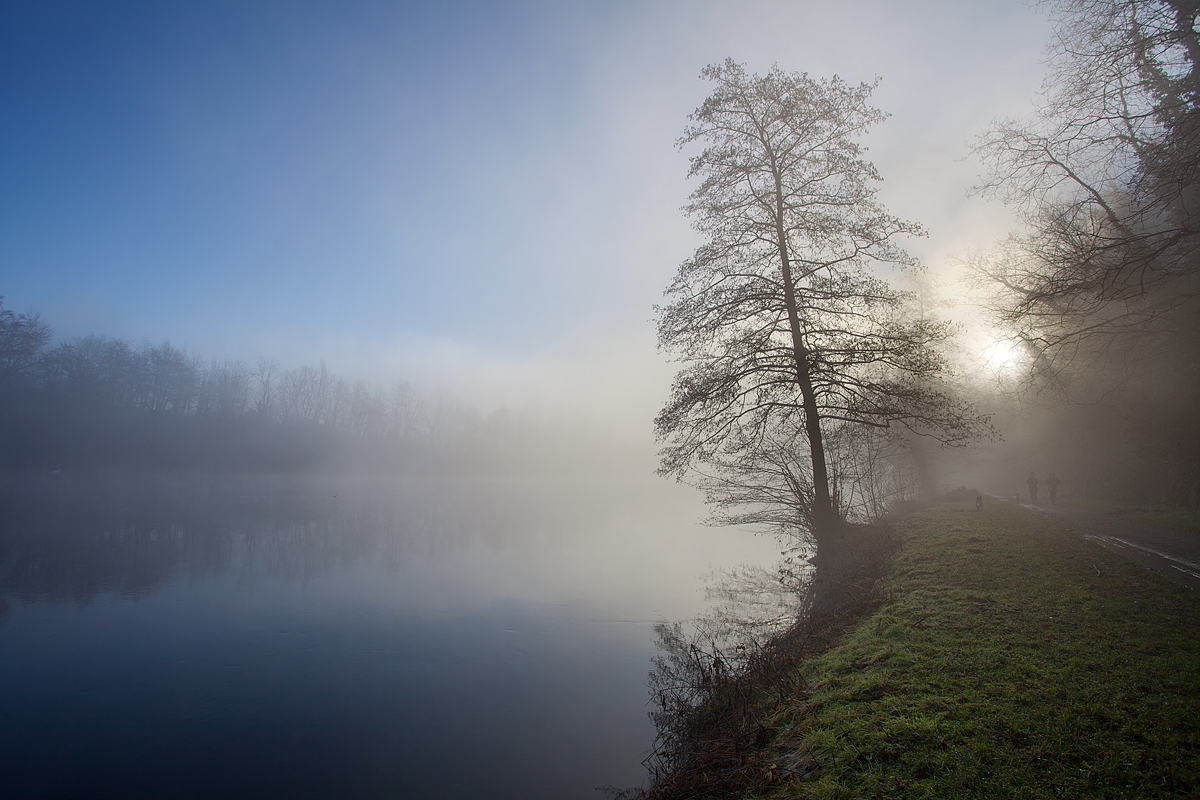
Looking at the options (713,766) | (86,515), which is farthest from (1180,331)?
(86,515)

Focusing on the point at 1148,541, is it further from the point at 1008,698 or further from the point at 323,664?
the point at 323,664

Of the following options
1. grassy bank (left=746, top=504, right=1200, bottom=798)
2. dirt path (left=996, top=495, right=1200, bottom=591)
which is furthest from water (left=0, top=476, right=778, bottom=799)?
dirt path (left=996, top=495, right=1200, bottom=591)

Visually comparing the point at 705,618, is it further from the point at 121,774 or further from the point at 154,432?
the point at 154,432

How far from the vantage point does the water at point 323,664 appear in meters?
6.68

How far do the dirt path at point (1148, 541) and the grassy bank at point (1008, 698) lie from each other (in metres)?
1.28

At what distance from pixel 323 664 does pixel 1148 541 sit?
18490 millimetres

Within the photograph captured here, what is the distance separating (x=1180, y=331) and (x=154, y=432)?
260ft

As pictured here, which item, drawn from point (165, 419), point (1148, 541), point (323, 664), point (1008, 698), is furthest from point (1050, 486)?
point (165, 419)

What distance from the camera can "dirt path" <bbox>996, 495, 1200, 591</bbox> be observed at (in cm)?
877

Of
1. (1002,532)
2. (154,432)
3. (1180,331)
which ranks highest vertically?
(154,432)

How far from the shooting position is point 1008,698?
4551mm

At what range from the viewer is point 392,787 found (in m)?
6.36

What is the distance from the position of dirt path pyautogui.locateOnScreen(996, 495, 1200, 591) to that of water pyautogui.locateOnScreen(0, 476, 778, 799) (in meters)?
9.28

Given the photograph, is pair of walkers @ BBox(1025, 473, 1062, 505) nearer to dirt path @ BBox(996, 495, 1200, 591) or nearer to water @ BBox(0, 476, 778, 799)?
dirt path @ BBox(996, 495, 1200, 591)
